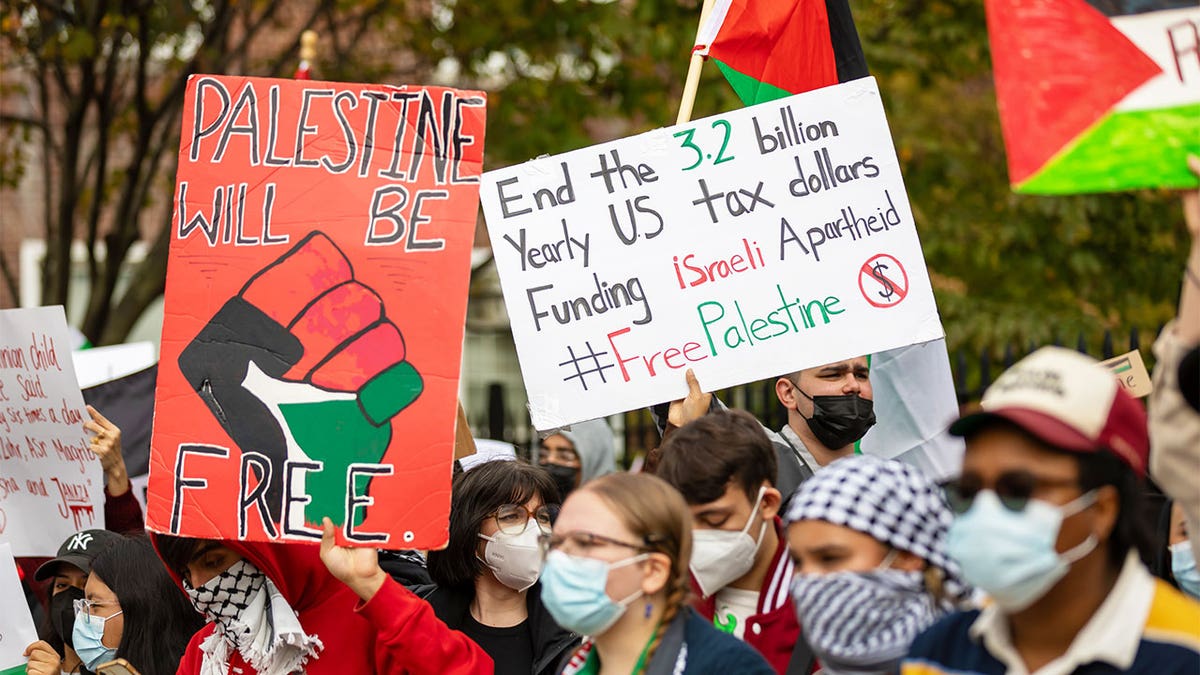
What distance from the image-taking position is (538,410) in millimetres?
4566

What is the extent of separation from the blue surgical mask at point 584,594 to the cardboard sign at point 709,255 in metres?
1.29

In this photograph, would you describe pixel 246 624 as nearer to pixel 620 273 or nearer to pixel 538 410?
pixel 538 410

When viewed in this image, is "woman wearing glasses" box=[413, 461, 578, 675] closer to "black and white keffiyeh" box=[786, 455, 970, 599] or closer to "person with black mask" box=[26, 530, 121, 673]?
"person with black mask" box=[26, 530, 121, 673]

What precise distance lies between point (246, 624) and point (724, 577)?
138 centimetres

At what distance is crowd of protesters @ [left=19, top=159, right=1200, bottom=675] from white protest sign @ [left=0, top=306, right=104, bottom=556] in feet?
1.65

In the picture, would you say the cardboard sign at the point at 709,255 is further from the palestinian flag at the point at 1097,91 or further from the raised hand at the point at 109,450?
the raised hand at the point at 109,450

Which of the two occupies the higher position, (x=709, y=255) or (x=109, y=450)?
(x=709, y=255)

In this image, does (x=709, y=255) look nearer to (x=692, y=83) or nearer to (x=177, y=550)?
(x=692, y=83)

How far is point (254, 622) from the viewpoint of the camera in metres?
4.22

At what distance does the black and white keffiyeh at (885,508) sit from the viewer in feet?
9.71

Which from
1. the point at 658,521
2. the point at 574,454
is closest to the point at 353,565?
the point at 658,521

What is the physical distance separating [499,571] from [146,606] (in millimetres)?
1276

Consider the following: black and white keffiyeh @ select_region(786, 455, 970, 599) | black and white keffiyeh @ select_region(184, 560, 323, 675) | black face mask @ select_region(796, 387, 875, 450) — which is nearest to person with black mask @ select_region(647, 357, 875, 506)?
black face mask @ select_region(796, 387, 875, 450)

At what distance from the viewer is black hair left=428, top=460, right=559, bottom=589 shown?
4.55 m
